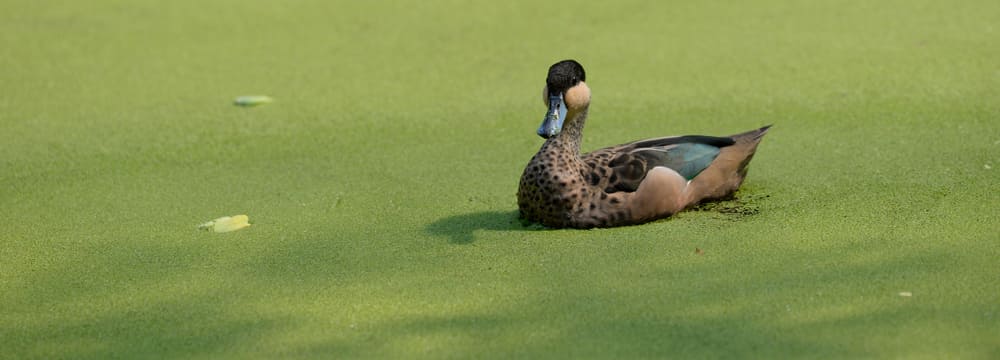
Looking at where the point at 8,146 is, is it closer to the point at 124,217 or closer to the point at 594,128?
the point at 124,217

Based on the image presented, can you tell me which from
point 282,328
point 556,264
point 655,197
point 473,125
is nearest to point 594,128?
point 473,125

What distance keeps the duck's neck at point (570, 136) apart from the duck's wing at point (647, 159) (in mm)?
59

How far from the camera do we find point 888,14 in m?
4.96

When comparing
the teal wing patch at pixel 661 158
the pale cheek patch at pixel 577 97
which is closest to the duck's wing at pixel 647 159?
the teal wing patch at pixel 661 158

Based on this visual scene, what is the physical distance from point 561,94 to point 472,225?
44 cm

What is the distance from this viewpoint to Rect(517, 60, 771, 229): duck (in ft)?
9.96

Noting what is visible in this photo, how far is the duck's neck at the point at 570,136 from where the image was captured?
3092 mm

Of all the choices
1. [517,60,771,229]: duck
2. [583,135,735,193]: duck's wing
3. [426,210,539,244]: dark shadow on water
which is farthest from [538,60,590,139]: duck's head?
[426,210,539,244]: dark shadow on water

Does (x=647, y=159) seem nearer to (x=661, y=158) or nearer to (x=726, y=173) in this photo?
(x=661, y=158)

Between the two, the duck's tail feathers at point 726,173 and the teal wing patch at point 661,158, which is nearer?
the teal wing patch at point 661,158

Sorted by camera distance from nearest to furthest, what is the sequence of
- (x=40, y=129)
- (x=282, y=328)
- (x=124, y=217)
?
(x=282, y=328) < (x=124, y=217) < (x=40, y=129)

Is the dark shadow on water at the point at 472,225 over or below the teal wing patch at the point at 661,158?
below

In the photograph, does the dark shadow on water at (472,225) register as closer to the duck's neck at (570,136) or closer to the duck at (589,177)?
the duck at (589,177)

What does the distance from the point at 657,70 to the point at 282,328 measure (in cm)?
243
